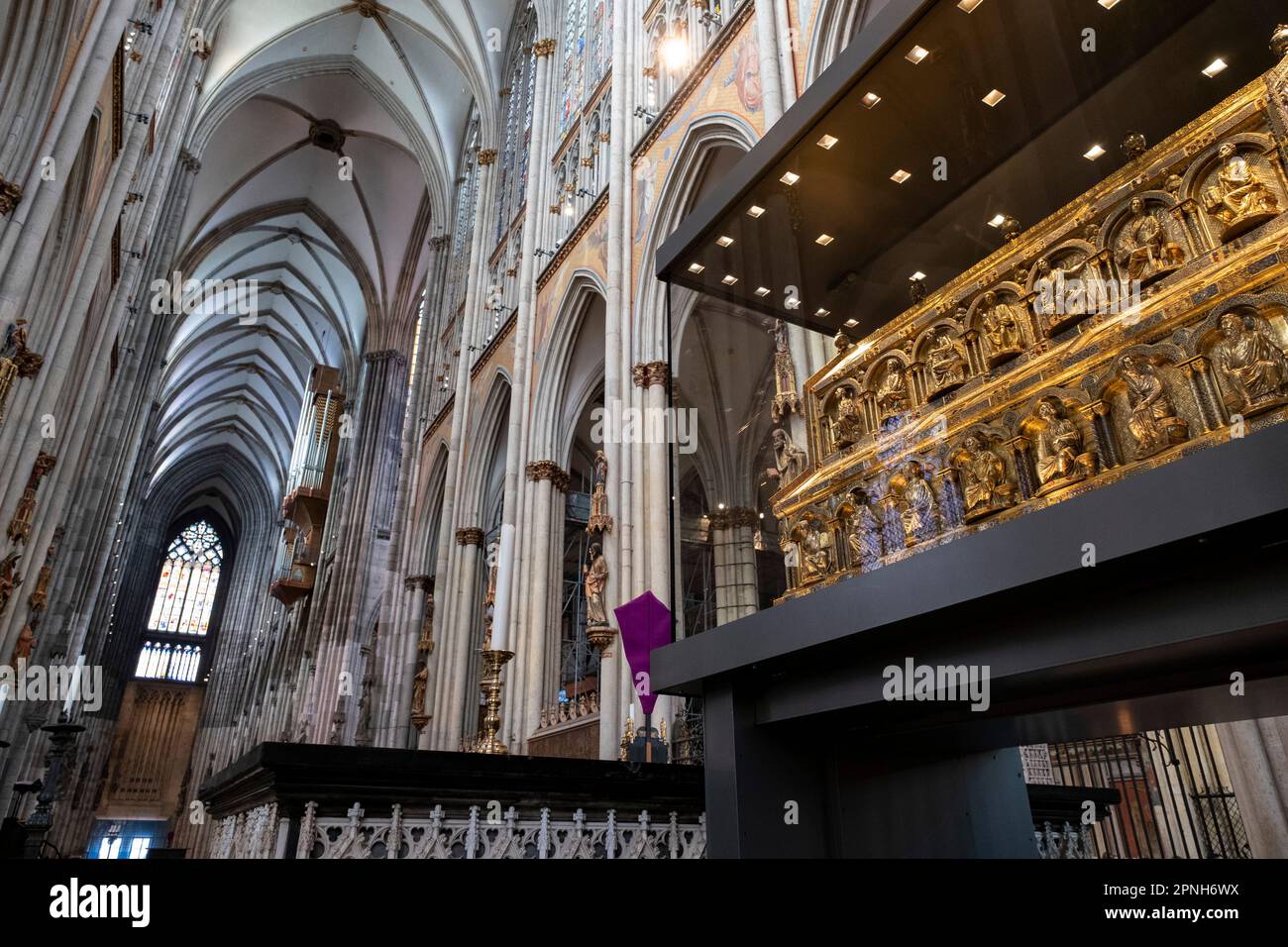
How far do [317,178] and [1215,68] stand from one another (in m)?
24.4

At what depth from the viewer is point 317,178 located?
74.9ft

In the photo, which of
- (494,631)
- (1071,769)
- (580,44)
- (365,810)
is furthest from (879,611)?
(580,44)

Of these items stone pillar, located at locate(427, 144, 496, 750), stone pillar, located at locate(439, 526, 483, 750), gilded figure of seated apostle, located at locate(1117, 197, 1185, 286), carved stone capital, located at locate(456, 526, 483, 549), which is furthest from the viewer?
carved stone capital, located at locate(456, 526, 483, 549)

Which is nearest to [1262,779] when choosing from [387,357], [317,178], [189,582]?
[387,357]

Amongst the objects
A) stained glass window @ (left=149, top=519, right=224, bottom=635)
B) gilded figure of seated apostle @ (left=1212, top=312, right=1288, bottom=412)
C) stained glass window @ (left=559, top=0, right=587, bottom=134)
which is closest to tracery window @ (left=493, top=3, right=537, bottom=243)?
stained glass window @ (left=559, top=0, right=587, bottom=134)

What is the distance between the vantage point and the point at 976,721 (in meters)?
2.15

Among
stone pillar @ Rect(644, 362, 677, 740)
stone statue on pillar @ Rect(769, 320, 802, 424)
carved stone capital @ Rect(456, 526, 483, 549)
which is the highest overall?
carved stone capital @ Rect(456, 526, 483, 549)

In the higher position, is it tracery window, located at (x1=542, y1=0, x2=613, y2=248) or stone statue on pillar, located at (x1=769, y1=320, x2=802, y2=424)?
tracery window, located at (x1=542, y1=0, x2=613, y2=248)

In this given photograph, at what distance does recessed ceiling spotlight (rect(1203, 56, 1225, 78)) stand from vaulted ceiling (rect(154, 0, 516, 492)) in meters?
15.3

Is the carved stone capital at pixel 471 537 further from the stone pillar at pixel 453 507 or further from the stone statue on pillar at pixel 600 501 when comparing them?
the stone statue on pillar at pixel 600 501

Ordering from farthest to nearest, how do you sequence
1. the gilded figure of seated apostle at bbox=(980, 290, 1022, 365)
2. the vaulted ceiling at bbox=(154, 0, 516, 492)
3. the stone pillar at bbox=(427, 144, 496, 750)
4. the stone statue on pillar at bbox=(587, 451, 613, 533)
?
the vaulted ceiling at bbox=(154, 0, 516, 492) → the stone pillar at bbox=(427, 144, 496, 750) → the stone statue on pillar at bbox=(587, 451, 613, 533) → the gilded figure of seated apostle at bbox=(980, 290, 1022, 365)

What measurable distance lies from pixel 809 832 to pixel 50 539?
10095mm

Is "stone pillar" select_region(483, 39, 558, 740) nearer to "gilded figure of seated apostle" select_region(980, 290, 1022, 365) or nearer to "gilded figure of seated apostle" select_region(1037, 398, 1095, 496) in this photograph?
"gilded figure of seated apostle" select_region(980, 290, 1022, 365)

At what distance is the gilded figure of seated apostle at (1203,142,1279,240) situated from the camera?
5.17ft
